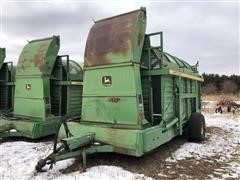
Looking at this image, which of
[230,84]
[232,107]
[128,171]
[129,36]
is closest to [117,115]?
[128,171]

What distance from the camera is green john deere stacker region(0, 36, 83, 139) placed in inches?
307

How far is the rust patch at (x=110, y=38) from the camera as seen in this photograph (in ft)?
18.4

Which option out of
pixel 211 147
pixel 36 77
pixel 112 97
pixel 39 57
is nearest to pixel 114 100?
pixel 112 97

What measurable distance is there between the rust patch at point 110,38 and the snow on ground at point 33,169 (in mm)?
2196

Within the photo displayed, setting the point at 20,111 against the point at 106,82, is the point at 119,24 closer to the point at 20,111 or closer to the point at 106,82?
the point at 106,82

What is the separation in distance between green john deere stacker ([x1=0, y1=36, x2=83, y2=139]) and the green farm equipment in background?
1.52 meters

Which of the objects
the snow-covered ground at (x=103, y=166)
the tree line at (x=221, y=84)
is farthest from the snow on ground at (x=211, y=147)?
the tree line at (x=221, y=84)

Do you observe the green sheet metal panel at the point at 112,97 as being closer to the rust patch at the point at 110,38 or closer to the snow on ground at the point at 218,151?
the rust patch at the point at 110,38

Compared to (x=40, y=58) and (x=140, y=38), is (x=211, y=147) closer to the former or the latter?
(x=140, y=38)

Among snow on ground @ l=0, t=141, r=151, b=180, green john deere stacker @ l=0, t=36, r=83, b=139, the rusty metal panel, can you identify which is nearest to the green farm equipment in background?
green john deere stacker @ l=0, t=36, r=83, b=139

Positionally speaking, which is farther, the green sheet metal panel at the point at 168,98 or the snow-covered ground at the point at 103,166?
the green sheet metal panel at the point at 168,98

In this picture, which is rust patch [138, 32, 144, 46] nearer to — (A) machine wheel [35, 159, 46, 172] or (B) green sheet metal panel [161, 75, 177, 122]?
(B) green sheet metal panel [161, 75, 177, 122]

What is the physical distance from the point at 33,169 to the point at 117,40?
301cm

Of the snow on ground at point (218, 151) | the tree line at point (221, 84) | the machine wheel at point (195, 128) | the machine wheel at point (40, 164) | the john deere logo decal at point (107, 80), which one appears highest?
the tree line at point (221, 84)
